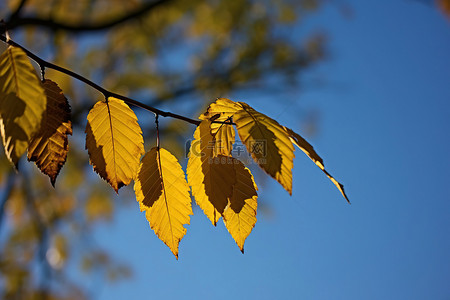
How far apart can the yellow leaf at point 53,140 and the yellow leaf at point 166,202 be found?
104 mm

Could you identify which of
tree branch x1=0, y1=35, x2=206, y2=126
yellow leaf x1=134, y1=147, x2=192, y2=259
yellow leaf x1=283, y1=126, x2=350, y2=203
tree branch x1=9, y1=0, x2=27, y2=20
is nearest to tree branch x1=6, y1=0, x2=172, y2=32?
tree branch x1=9, y1=0, x2=27, y2=20

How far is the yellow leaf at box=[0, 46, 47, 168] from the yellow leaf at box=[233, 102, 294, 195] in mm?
216

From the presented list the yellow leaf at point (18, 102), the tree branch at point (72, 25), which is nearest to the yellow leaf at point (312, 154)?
the yellow leaf at point (18, 102)

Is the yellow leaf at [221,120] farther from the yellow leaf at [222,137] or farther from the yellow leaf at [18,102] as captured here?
the yellow leaf at [18,102]

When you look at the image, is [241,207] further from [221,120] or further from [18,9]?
[18,9]

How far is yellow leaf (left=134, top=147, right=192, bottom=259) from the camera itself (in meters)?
0.48

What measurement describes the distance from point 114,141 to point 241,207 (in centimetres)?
19

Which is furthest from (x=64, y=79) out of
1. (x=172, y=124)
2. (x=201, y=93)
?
(x=201, y=93)

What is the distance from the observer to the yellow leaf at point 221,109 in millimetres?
472

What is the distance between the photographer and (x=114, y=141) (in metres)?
0.48

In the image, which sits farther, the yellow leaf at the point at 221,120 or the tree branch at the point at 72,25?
the tree branch at the point at 72,25

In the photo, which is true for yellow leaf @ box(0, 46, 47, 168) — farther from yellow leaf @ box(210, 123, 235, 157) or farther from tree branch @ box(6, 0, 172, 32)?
tree branch @ box(6, 0, 172, 32)

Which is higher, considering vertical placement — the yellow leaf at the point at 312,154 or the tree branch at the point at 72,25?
the tree branch at the point at 72,25

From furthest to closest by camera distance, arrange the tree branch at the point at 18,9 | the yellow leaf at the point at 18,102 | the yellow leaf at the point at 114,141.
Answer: the tree branch at the point at 18,9 → the yellow leaf at the point at 114,141 → the yellow leaf at the point at 18,102
